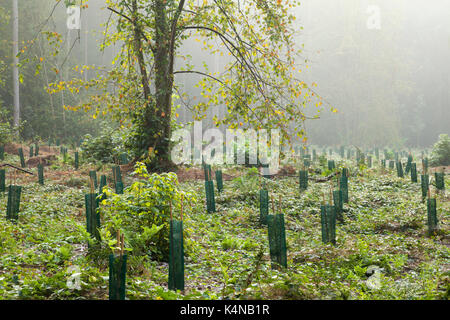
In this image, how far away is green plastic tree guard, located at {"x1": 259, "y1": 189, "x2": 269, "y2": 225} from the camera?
6.46m

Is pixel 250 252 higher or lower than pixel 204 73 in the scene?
lower

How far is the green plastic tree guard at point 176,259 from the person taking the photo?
143 inches

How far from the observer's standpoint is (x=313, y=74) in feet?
136

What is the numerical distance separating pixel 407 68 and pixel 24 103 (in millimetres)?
31424

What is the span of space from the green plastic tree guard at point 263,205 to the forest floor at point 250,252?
0.16 metres

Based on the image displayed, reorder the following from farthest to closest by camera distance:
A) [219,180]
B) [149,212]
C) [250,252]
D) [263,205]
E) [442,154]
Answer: [442,154], [219,180], [263,205], [250,252], [149,212]

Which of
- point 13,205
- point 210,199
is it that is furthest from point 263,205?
point 13,205

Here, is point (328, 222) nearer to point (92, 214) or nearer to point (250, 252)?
point (250, 252)

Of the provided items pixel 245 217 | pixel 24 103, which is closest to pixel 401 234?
pixel 245 217

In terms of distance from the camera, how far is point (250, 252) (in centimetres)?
527

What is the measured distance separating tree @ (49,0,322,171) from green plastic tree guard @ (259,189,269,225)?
1699mm

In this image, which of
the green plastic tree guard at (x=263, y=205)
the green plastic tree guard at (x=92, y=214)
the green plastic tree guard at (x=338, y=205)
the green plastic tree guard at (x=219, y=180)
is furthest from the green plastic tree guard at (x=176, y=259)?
the green plastic tree guard at (x=219, y=180)

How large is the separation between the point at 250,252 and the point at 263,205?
1449 millimetres

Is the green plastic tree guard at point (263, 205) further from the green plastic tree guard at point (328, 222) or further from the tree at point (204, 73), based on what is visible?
the tree at point (204, 73)
